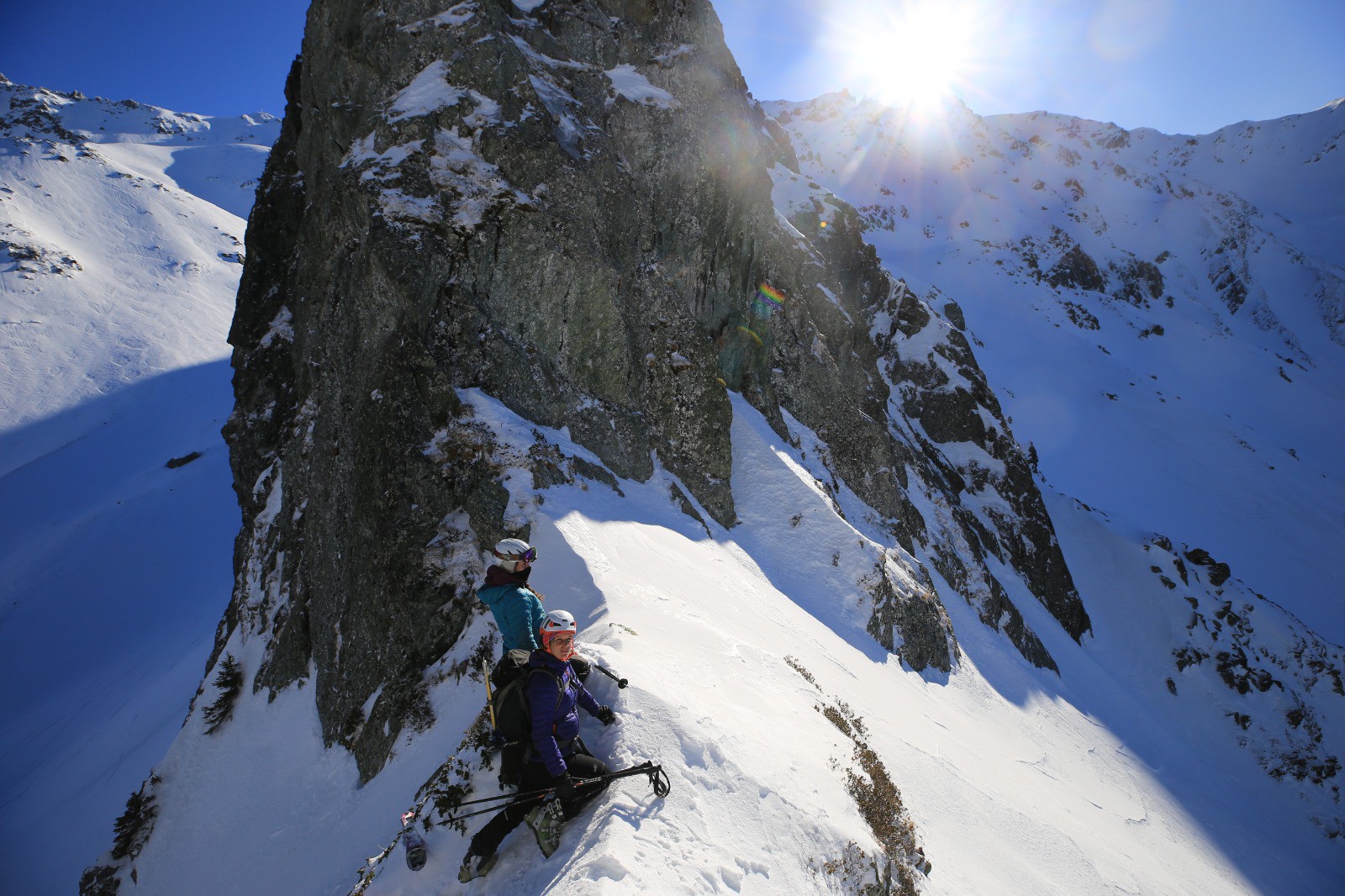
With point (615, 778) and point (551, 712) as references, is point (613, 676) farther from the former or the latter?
point (551, 712)

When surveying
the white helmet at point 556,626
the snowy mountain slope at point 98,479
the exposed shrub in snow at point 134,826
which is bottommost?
the snowy mountain slope at point 98,479

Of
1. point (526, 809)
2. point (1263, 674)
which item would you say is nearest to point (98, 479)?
point (526, 809)

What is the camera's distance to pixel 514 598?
7.23 metres

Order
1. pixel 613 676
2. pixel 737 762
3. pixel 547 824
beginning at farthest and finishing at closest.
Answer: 1. pixel 613 676
2. pixel 737 762
3. pixel 547 824

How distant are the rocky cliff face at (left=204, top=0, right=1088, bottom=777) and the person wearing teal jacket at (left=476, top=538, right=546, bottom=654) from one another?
4075 millimetres

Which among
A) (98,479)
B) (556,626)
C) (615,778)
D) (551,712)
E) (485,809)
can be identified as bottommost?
(98,479)

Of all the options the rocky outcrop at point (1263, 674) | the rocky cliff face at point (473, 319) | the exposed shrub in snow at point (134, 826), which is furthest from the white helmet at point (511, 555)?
the rocky outcrop at point (1263, 674)

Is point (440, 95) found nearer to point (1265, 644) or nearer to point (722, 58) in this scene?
point (722, 58)

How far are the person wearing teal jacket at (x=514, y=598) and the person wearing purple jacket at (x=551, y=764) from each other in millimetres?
1570

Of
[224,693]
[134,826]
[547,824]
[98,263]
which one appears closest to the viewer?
[547,824]

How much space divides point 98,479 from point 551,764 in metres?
67.7

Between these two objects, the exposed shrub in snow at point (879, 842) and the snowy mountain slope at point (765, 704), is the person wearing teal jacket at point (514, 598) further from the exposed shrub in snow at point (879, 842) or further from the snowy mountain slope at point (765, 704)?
the exposed shrub in snow at point (879, 842)

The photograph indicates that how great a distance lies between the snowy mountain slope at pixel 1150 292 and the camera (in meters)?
63.0

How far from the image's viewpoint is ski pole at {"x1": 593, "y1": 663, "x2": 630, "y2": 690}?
663cm
